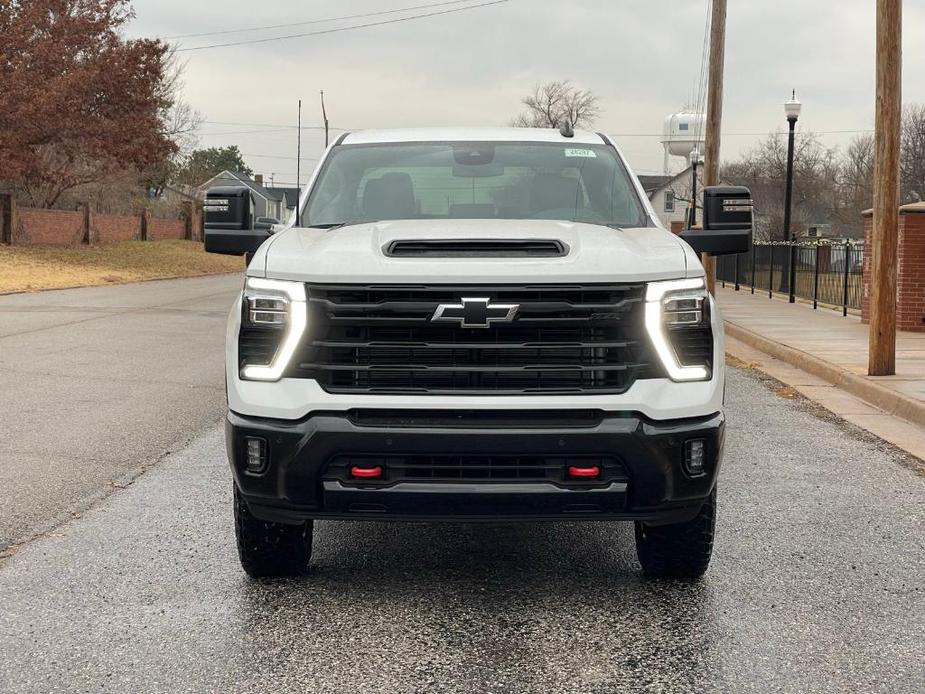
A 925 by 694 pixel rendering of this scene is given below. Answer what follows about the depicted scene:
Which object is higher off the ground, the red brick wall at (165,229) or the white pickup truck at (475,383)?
the red brick wall at (165,229)

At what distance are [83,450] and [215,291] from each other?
2133 cm

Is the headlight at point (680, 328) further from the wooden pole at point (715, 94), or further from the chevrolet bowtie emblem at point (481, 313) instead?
the wooden pole at point (715, 94)

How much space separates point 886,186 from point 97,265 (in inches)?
1235

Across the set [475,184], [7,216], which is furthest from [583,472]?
[7,216]

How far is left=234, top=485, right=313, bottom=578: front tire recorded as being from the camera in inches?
181

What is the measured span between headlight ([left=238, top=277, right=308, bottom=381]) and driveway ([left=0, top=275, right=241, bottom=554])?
194 centimetres

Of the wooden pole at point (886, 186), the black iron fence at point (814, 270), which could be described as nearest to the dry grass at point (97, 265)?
the black iron fence at point (814, 270)

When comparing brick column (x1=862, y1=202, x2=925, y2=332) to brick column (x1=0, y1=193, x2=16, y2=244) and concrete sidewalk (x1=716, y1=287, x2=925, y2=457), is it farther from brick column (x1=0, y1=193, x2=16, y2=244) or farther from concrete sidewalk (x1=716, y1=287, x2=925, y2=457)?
brick column (x1=0, y1=193, x2=16, y2=244)

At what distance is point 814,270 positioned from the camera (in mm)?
24031

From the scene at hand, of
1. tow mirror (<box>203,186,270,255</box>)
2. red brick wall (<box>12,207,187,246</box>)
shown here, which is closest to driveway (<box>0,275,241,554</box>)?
tow mirror (<box>203,186,270,255</box>)

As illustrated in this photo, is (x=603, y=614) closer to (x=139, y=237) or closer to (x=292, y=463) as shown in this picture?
(x=292, y=463)

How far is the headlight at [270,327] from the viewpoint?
13.7 feet

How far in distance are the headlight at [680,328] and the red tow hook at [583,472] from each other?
46 centimetres

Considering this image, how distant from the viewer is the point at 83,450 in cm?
764
